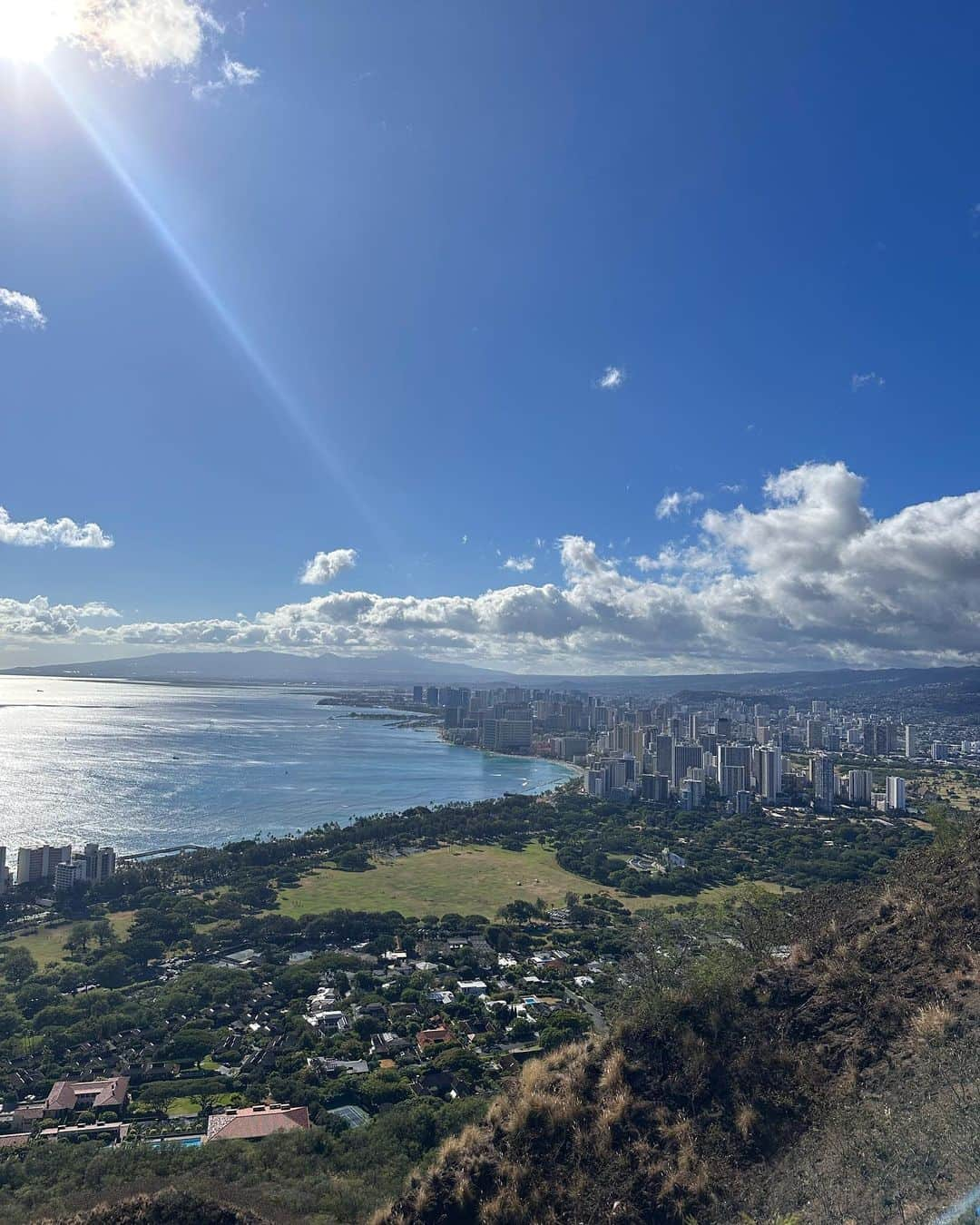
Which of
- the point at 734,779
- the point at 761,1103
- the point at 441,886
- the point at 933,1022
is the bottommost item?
the point at 441,886

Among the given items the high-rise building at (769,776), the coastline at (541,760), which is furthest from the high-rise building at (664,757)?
the high-rise building at (769,776)

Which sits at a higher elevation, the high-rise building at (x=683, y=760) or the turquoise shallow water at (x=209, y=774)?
the high-rise building at (x=683, y=760)

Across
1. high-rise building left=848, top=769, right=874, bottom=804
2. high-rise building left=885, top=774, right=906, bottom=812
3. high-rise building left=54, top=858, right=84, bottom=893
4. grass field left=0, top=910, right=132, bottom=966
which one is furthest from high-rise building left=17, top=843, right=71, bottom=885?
high-rise building left=848, top=769, right=874, bottom=804

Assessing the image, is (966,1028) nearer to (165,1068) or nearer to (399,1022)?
(399,1022)

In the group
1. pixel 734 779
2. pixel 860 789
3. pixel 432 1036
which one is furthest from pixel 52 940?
pixel 860 789

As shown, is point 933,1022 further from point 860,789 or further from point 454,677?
point 454,677

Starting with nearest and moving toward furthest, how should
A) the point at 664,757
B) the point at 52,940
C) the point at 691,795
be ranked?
the point at 52,940
the point at 691,795
the point at 664,757

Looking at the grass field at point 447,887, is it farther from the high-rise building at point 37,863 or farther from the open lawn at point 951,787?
the open lawn at point 951,787
